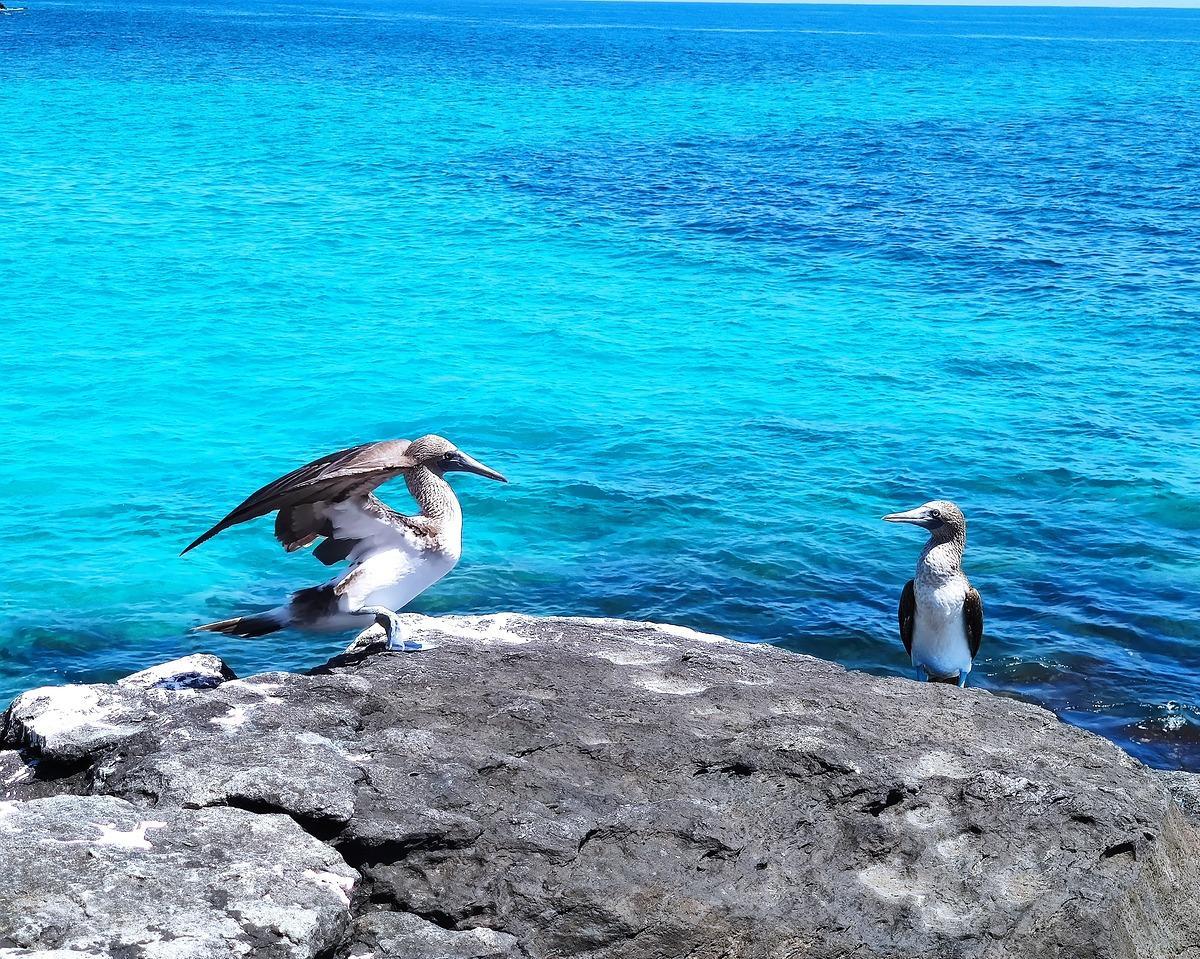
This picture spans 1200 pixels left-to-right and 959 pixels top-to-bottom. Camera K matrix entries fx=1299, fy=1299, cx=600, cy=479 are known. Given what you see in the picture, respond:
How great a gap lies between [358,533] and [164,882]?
2.93 meters

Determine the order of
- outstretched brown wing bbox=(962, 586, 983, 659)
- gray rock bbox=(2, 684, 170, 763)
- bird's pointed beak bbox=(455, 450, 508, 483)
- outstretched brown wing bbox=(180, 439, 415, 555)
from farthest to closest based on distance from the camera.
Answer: outstretched brown wing bbox=(962, 586, 983, 659) → bird's pointed beak bbox=(455, 450, 508, 483) → outstretched brown wing bbox=(180, 439, 415, 555) → gray rock bbox=(2, 684, 170, 763)

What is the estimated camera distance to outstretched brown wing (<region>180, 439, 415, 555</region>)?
6.34m

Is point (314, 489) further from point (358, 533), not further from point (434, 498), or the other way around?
point (434, 498)

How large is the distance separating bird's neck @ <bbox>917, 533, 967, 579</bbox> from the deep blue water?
1.71 meters

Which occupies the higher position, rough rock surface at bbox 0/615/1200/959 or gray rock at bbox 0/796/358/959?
gray rock at bbox 0/796/358/959

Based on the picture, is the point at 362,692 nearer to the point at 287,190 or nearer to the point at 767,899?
the point at 767,899

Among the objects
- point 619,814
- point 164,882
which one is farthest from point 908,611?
point 164,882

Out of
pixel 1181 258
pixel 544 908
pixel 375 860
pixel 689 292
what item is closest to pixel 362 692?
pixel 375 860

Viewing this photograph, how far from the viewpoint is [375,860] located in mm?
4637

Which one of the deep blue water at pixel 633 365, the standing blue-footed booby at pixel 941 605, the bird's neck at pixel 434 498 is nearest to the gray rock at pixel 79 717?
the bird's neck at pixel 434 498

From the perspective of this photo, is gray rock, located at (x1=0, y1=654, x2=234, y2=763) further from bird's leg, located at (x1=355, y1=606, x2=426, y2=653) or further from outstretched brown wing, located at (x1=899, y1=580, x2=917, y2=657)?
outstretched brown wing, located at (x1=899, y1=580, x2=917, y2=657)

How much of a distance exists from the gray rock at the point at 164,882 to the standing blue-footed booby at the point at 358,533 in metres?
1.94

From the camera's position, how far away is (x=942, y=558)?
8492 mm

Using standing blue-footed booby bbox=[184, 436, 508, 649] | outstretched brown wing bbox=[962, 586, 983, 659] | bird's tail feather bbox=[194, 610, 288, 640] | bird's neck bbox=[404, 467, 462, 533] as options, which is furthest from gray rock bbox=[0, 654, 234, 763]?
outstretched brown wing bbox=[962, 586, 983, 659]
